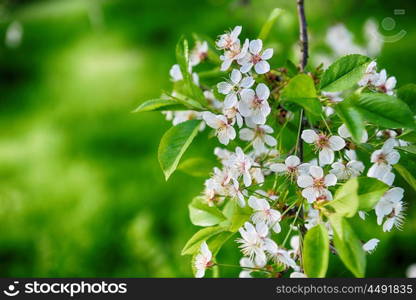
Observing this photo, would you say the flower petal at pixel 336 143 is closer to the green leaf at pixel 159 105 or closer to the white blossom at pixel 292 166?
the white blossom at pixel 292 166

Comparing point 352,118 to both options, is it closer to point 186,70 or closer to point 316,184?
point 316,184

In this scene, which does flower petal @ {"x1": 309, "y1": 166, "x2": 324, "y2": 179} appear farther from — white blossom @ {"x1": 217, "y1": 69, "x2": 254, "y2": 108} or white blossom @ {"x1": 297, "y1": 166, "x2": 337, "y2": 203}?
white blossom @ {"x1": 217, "y1": 69, "x2": 254, "y2": 108}

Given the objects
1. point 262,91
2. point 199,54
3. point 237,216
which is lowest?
point 237,216

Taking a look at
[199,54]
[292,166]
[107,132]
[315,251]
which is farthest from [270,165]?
[107,132]

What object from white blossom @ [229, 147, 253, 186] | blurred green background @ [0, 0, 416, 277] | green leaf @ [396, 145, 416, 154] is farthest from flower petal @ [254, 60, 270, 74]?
blurred green background @ [0, 0, 416, 277]

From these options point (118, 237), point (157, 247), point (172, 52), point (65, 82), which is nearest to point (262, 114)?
point (157, 247)

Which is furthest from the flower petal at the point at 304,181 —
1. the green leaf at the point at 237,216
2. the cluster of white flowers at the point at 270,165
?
the green leaf at the point at 237,216
